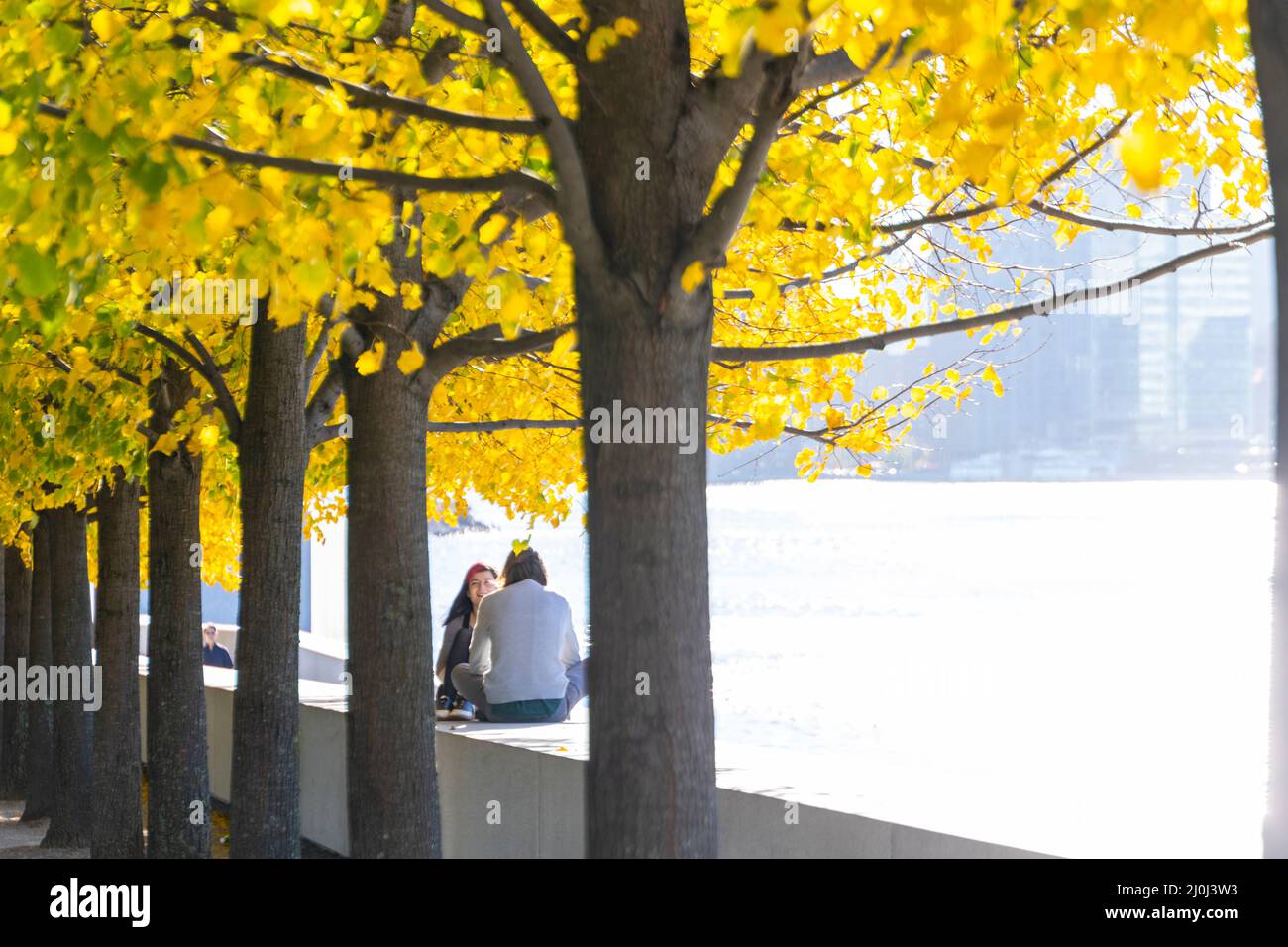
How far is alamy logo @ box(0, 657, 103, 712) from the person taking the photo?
42.8 ft

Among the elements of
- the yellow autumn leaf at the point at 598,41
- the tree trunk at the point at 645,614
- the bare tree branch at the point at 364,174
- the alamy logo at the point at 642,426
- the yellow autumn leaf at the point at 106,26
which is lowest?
the tree trunk at the point at 645,614

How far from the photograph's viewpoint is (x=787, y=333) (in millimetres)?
9625

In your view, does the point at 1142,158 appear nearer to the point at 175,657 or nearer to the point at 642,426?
the point at 642,426

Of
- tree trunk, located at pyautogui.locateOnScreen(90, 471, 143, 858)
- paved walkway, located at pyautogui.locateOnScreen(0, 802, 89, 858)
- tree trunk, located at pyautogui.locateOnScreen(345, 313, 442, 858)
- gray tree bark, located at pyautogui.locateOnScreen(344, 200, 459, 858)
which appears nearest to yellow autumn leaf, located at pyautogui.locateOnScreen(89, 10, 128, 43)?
gray tree bark, located at pyautogui.locateOnScreen(344, 200, 459, 858)

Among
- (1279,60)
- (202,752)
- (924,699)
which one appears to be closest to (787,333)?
(202,752)

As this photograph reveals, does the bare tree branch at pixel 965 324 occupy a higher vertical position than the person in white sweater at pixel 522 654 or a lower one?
higher

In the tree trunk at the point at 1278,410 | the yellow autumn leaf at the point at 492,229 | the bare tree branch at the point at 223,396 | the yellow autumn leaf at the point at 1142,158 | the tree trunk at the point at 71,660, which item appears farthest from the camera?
the tree trunk at the point at 71,660

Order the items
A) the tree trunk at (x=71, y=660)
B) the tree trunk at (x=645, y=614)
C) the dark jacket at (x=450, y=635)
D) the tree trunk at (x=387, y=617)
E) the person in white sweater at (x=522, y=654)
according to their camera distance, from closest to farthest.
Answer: the tree trunk at (x=645, y=614), the tree trunk at (x=387, y=617), the person in white sweater at (x=522, y=654), the dark jacket at (x=450, y=635), the tree trunk at (x=71, y=660)

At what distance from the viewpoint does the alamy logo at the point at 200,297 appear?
6.88 metres

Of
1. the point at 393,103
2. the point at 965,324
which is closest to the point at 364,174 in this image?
the point at 393,103

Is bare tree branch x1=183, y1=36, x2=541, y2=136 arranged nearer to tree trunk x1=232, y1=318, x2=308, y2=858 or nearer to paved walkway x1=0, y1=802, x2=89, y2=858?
tree trunk x1=232, y1=318, x2=308, y2=858

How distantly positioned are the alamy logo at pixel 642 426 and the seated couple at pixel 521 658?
5.52 metres

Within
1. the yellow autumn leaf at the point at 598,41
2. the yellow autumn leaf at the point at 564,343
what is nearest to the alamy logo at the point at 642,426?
the yellow autumn leaf at the point at 598,41
